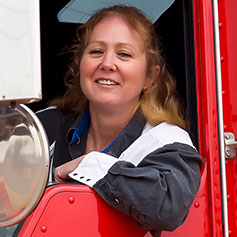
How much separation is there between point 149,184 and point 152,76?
26.9 inches

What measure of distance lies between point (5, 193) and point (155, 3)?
1.20 m

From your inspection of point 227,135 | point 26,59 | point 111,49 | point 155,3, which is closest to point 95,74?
point 111,49

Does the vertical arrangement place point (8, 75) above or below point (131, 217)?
above

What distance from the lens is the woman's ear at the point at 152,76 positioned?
6.63ft

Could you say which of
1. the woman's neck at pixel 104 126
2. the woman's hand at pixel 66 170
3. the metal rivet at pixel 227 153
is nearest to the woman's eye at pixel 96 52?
the woman's neck at pixel 104 126

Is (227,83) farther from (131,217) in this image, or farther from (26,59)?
(26,59)

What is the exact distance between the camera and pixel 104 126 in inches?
78.8

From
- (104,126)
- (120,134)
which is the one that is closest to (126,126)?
(120,134)

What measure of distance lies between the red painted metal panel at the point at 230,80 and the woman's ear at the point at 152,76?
31cm

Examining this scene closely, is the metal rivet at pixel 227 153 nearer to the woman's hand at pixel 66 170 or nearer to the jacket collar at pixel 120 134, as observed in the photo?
the jacket collar at pixel 120 134

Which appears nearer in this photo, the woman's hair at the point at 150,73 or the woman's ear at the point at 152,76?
the woman's hair at the point at 150,73

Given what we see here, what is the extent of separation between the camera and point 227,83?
1.80 m

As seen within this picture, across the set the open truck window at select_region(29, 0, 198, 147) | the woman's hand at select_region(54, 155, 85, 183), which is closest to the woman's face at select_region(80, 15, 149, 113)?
the open truck window at select_region(29, 0, 198, 147)

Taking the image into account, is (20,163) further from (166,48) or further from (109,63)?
(166,48)
